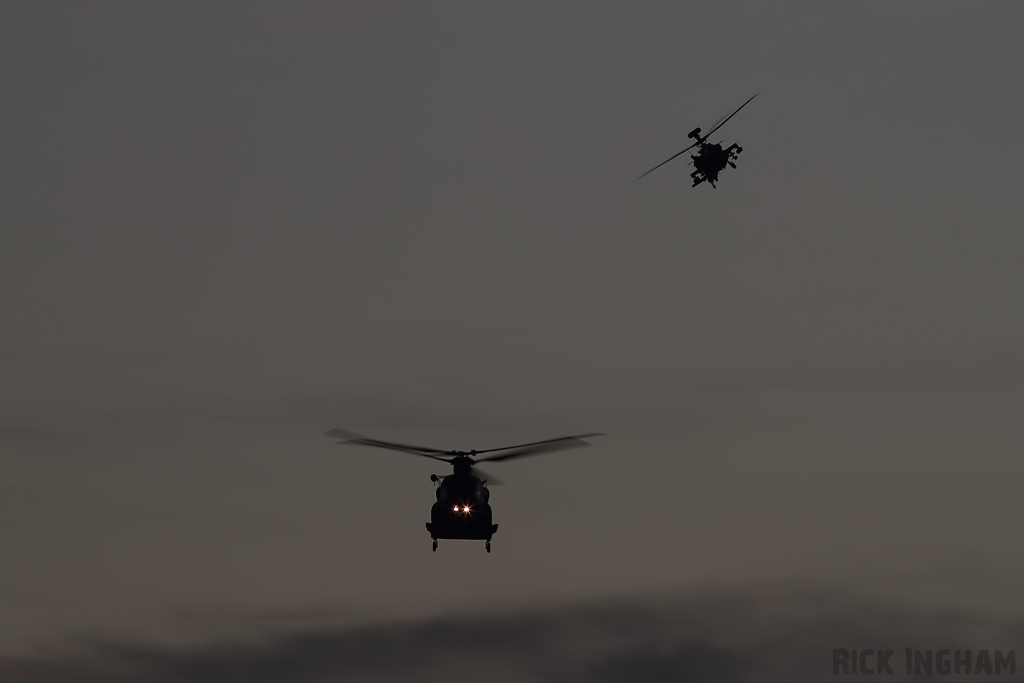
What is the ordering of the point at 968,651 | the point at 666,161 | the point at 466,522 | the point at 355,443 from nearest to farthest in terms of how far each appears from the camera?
1. the point at 355,443
2. the point at 466,522
3. the point at 666,161
4. the point at 968,651

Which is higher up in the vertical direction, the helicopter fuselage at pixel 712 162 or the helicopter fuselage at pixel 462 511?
the helicopter fuselage at pixel 712 162

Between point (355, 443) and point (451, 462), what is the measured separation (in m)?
9.95

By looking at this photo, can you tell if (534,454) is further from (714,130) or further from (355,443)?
(714,130)

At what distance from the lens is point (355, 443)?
100 metres

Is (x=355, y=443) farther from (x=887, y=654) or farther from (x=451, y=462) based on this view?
(x=887, y=654)

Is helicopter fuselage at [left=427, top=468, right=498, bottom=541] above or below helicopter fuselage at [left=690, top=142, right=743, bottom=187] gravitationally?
below

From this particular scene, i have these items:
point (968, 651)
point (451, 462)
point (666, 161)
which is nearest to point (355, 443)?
point (451, 462)

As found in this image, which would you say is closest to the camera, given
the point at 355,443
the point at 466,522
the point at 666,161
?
the point at 355,443

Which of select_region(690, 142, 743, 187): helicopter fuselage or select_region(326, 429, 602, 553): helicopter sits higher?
select_region(690, 142, 743, 187): helicopter fuselage

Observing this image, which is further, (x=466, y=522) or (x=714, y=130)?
(x=714, y=130)

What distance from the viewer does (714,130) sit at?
116688 mm

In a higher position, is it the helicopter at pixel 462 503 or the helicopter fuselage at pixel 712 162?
the helicopter fuselage at pixel 712 162

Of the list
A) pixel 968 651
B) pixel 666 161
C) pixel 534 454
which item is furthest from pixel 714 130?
pixel 968 651

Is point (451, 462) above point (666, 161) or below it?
below
